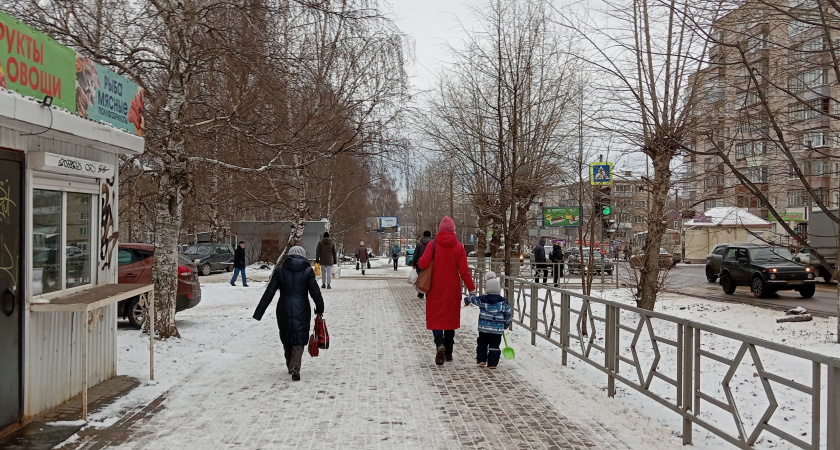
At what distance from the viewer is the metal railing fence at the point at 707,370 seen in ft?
12.7

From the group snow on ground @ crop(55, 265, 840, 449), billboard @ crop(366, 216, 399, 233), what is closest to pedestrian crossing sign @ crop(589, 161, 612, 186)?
snow on ground @ crop(55, 265, 840, 449)

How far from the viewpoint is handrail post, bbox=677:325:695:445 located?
17.5ft

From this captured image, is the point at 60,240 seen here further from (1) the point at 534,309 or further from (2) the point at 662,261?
(2) the point at 662,261

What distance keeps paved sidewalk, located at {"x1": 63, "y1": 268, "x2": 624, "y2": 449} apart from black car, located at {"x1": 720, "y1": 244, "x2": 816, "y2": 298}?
1462cm

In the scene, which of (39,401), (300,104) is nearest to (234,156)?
(300,104)

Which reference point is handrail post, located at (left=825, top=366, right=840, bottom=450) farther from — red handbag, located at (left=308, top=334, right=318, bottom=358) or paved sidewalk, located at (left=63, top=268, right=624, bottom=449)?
red handbag, located at (left=308, top=334, right=318, bottom=358)

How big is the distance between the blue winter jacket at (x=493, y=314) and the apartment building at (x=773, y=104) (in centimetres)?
287

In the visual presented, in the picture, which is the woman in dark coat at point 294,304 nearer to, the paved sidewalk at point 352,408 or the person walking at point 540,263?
the paved sidewalk at point 352,408

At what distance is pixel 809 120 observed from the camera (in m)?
7.82

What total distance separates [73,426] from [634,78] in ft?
30.9

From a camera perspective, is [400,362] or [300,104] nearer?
[400,362]

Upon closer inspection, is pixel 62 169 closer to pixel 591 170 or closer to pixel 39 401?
pixel 39 401

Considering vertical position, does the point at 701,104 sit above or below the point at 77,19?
below

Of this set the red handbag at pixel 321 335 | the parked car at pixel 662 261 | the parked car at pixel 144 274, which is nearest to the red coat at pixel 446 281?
the red handbag at pixel 321 335
